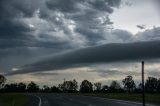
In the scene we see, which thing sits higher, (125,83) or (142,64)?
(125,83)

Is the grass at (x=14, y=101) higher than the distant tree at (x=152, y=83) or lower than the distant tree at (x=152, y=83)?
lower

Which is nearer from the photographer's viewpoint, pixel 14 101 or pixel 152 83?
pixel 14 101

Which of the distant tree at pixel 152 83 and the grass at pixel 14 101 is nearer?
the grass at pixel 14 101

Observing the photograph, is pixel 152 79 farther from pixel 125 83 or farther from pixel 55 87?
pixel 55 87

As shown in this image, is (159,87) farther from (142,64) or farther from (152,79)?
(142,64)

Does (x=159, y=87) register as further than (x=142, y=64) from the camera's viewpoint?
Yes

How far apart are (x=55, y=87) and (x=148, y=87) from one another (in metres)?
46.1

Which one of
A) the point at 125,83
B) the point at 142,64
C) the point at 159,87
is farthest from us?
the point at 125,83

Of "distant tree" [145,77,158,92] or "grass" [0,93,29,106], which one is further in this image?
"distant tree" [145,77,158,92]

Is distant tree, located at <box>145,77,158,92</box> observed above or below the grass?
above

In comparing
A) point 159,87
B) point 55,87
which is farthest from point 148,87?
point 55,87

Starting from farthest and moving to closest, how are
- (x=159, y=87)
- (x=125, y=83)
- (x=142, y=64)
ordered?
1. (x=125, y=83)
2. (x=159, y=87)
3. (x=142, y=64)

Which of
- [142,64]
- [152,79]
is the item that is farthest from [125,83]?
[142,64]

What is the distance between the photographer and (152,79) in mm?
194250
